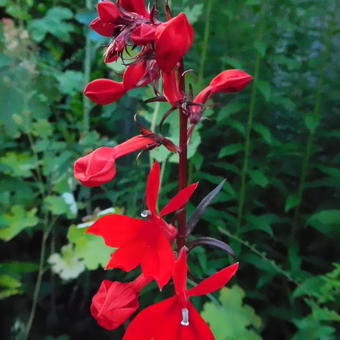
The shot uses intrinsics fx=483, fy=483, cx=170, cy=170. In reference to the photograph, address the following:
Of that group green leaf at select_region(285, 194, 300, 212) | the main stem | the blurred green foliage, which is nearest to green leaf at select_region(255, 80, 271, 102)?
the blurred green foliage

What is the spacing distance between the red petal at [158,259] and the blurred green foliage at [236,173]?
46cm

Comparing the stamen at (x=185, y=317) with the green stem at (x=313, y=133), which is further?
the green stem at (x=313, y=133)

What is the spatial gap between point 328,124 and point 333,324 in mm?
468

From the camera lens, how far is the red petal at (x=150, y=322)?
0.50 m

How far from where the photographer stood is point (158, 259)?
504mm

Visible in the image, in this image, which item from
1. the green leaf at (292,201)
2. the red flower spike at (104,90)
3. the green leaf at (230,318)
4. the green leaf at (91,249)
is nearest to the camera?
the red flower spike at (104,90)

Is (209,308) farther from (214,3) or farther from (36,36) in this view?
(36,36)

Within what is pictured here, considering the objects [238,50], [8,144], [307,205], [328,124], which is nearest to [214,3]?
[238,50]

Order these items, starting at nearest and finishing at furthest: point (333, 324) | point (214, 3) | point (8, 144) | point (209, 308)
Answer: point (209, 308)
point (333, 324)
point (214, 3)
point (8, 144)

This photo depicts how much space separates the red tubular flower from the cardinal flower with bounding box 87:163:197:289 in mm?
120

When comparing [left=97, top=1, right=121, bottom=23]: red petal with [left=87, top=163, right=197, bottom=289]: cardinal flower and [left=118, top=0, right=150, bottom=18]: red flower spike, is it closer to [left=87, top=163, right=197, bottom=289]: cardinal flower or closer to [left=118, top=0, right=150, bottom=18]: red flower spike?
[left=118, top=0, right=150, bottom=18]: red flower spike

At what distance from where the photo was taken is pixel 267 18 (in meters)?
1.12

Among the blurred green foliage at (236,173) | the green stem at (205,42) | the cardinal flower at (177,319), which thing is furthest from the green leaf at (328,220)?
the cardinal flower at (177,319)

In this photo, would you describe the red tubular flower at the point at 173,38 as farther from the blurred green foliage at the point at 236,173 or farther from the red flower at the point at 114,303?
the blurred green foliage at the point at 236,173
